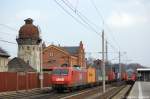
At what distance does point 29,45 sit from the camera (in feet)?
322

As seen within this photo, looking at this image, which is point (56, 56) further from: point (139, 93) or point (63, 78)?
point (139, 93)

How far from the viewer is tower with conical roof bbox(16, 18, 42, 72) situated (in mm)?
97625

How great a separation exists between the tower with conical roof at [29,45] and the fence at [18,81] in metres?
39.2

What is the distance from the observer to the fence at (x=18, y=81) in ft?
151

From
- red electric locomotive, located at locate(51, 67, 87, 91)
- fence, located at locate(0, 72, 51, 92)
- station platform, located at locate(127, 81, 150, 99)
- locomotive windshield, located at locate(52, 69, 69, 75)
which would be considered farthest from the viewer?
locomotive windshield, located at locate(52, 69, 69, 75)

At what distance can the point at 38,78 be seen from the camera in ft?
191

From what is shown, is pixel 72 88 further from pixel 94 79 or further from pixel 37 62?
pixel 37 62

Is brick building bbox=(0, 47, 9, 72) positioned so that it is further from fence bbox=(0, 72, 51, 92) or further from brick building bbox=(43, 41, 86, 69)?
brick building bbox=(43, 41, 86, 69)

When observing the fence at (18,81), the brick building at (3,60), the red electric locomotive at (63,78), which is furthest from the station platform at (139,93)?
the brick building at (3,60)

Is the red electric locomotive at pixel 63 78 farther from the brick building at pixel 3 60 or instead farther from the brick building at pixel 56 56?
the brick building at pixel 56 56

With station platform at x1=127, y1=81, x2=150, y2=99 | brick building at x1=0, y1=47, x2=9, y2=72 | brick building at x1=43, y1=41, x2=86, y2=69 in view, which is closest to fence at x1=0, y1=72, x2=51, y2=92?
station platform at x1=127, y1=81, x2=150, y2=99

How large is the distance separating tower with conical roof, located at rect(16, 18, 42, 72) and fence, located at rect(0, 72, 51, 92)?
3920 centimetres

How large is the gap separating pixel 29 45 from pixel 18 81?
48.3 m

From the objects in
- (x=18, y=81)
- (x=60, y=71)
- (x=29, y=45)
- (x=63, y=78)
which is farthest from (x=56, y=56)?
(x=63, y=78)
